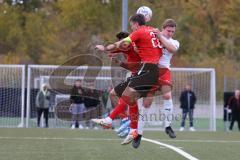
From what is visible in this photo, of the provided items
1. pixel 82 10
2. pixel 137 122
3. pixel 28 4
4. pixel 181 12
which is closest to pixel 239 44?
pixel 181 12

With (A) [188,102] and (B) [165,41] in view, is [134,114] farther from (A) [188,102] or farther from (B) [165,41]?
(A) [188,102]

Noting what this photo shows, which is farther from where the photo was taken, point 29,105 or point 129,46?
point 29,105

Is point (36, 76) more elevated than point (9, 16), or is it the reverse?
point (9, 16)

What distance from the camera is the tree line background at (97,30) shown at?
Result: 37.3 m

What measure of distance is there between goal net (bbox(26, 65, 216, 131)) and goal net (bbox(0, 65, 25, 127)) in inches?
14.3

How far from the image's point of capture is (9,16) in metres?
45.0

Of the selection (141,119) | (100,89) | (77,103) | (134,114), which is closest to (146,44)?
(134,114)

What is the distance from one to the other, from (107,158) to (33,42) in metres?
35.0

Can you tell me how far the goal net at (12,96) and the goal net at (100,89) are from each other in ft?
1.20

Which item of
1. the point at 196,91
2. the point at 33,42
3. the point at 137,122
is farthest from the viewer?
the point at 33,42

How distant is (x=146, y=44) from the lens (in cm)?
1148

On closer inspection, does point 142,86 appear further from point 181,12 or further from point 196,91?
point 181,12

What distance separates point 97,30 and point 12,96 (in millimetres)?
16537

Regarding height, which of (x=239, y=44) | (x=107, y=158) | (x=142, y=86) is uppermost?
(x=239, y=44)
